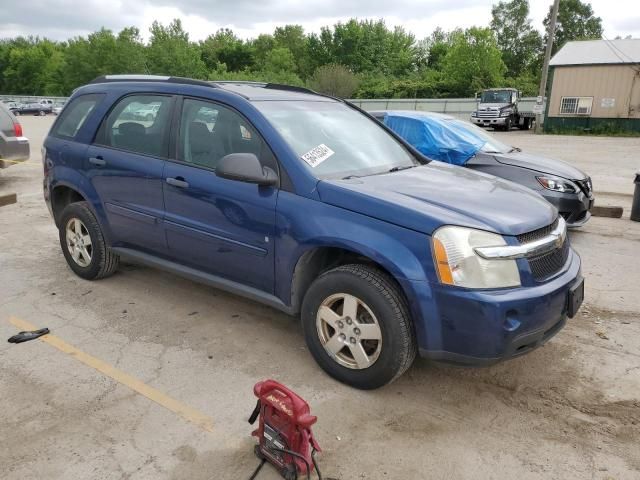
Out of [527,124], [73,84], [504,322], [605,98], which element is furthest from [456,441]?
[73,84]

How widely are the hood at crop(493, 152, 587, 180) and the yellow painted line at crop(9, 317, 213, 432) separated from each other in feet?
17.3

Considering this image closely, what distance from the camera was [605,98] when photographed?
88.3 feet

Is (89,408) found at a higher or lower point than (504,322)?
lower

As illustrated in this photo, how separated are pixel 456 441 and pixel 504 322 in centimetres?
67

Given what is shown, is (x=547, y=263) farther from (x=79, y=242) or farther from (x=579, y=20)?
(x=579, y=20)

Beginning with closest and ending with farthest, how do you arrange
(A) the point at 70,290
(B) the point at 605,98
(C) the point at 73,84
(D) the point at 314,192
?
(D) the point at 314,192, (A) the point at 70,290, (B) the point at 605,98, (C) the point at 73,84

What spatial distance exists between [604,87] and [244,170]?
95.0ft

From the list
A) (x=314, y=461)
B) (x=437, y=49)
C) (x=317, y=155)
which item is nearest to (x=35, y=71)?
(x=437, y=49)

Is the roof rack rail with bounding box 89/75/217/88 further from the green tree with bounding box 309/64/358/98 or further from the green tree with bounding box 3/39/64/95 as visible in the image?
the green tree with bounding box 3/39/64/95

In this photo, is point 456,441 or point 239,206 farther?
point 239,206

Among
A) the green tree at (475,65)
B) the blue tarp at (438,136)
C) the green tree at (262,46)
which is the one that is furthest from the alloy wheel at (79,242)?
the green tree at (262,46)

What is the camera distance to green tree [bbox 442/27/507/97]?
5084cm

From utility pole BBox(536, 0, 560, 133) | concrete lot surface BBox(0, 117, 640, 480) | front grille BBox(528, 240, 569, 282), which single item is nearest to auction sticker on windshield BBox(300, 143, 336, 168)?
concrete lot surface BBox(0, 117, 640, 480)

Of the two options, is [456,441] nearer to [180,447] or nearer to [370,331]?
[370,331]
